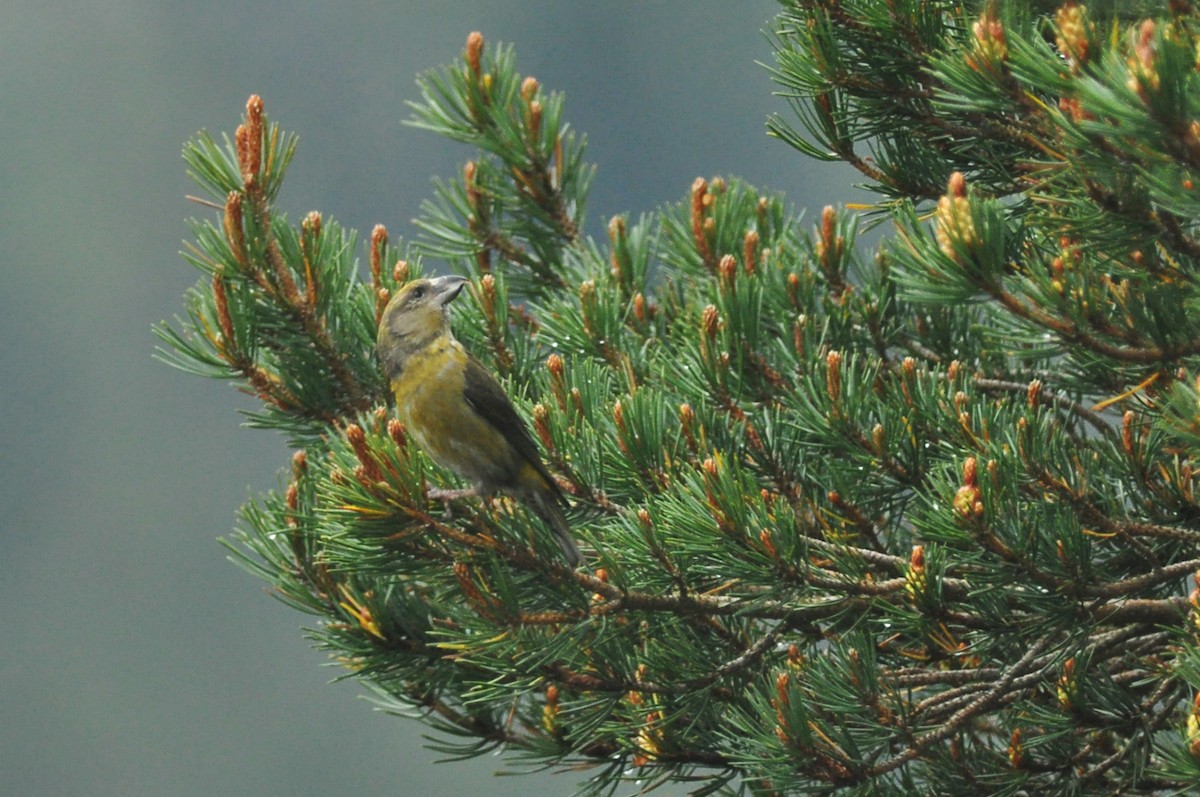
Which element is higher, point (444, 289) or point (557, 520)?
point (444, 289)

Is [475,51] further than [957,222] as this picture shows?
Yes

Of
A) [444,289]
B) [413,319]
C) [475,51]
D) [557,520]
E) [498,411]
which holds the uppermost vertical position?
[475,51]

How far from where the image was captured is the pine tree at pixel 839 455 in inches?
93.8

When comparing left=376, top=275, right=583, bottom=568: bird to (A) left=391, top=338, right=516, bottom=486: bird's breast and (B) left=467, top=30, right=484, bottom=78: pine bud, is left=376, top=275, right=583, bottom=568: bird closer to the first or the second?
(A) left=391, top=338, right=516, bottom=486: bird's breast

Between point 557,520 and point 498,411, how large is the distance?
1.16 feet

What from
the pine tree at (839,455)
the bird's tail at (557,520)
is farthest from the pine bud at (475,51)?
the bird's tail at (557,520)

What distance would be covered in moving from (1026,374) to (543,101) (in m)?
1.50

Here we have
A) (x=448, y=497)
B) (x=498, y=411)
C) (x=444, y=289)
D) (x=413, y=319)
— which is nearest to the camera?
(x=448, y=497)

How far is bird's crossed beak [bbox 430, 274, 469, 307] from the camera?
3.50m

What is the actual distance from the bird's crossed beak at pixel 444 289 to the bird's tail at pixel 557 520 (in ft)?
2.48

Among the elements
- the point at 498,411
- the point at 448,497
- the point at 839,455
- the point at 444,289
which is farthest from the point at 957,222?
the point at 444,289

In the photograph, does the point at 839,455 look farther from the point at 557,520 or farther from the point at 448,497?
the point at 448,497

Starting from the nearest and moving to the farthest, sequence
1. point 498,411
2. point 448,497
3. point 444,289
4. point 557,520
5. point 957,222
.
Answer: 1. point 957,222
2. point 448,497
3. point 557,520
4. point 498,411
5. point 444,289

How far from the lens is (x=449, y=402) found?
3227 mm
